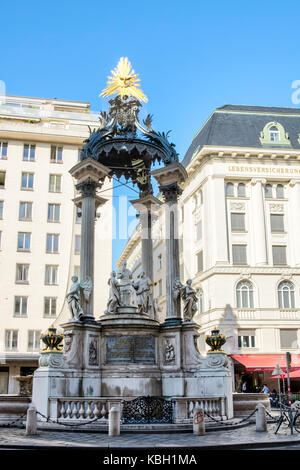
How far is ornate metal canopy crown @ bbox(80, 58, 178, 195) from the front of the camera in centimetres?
2327

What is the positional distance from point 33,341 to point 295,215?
25.8 m

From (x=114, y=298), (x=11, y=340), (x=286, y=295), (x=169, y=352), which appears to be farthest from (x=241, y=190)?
(x=169, y=352)

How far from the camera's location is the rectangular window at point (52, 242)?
156 ft

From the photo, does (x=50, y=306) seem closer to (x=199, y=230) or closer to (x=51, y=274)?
(x=51, y=274)

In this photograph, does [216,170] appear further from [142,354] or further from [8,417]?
[8,417]

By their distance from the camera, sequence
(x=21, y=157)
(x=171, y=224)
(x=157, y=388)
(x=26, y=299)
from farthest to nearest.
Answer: (x=21, y=157) → (x=26, y=299) → (x=171, y=224) → (x=157, y=388)

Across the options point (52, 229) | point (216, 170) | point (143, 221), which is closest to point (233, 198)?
point (216, 170)

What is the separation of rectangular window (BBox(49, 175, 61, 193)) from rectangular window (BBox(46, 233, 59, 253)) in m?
4.37

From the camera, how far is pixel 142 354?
19.3 metres

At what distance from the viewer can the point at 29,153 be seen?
165 ft

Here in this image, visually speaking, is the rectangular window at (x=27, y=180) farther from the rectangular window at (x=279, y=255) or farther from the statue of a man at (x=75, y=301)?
the statue of a man at (x=75, y=301)

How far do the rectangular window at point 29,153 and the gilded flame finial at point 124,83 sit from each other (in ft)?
88.2

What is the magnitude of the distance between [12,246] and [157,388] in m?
30.8

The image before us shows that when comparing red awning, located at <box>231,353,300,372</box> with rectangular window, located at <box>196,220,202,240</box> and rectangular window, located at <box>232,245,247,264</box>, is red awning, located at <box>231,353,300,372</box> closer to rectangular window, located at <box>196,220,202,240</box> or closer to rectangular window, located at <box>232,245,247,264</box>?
rectangular window, located at <box>232,245,247,264</box>
